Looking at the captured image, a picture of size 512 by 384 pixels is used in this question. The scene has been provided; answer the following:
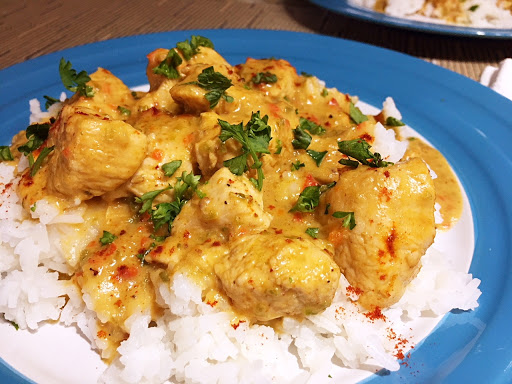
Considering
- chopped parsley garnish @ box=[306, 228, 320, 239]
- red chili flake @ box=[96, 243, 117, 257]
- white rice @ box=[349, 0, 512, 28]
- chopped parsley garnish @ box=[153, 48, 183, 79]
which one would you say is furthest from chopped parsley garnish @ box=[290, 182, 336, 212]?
white rice @ box=[349, 0, 512, 28]

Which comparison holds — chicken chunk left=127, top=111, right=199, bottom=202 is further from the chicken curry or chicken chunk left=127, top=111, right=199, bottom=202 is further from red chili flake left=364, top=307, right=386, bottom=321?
red chili flake left=364, top=307, right=386, bottom=321

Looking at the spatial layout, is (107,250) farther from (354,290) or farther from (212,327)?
(354,290)

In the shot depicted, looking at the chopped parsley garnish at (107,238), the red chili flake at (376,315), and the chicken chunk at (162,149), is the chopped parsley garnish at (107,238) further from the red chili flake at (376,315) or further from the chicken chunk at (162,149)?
the red chili flake at (376,315)

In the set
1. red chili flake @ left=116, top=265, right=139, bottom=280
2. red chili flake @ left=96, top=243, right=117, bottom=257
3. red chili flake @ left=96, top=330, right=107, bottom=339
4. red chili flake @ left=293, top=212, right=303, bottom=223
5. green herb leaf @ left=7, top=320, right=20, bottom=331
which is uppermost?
red chili flake @ left=293, top=212, right=303, bottom=223

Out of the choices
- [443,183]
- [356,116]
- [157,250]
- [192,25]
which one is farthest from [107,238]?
[192,25]

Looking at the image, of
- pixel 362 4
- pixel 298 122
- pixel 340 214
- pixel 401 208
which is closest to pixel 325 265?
pixel 340 214

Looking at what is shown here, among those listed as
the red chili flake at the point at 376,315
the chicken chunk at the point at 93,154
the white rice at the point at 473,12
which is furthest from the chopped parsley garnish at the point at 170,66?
the white rice at the point at 473,12
